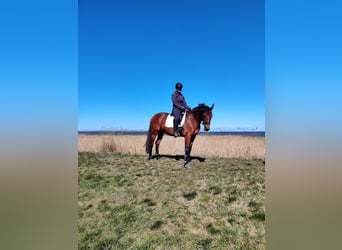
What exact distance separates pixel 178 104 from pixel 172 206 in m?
1.46

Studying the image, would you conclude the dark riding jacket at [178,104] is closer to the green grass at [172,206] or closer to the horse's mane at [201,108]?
the horse's mane at [201,108]

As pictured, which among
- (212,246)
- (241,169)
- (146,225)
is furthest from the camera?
(241,169)

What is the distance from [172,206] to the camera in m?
3.22

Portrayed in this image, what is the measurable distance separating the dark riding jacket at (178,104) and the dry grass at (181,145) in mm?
1075

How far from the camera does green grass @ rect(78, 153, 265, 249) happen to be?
268cm

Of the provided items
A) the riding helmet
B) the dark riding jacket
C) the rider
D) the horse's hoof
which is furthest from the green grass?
the riding helmet

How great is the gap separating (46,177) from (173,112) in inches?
102

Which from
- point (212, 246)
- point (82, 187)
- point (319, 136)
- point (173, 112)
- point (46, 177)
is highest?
point (173, 112)

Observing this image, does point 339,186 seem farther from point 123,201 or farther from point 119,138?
point 119,138

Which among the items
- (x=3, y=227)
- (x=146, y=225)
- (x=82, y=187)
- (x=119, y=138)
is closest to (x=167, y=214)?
(x=146, y=225)

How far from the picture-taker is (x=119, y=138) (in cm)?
554

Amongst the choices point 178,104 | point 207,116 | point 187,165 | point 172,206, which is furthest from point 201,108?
point 172,206

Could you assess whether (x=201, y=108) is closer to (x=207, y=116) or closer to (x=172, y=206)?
(x=207, y=116)

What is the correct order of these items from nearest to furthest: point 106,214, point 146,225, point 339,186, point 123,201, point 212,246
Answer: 1. point 339,186
2. point 212,246
3. point 146,225
4. point 106,214
5. point 123,201
